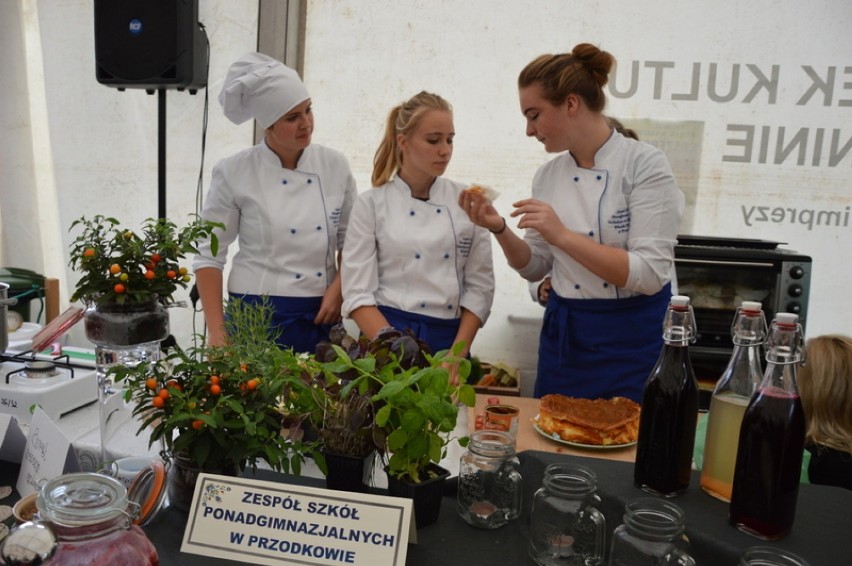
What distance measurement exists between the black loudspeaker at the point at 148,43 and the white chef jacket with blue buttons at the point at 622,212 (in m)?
1.65

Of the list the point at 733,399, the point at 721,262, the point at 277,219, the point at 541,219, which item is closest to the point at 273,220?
the point at 277,219

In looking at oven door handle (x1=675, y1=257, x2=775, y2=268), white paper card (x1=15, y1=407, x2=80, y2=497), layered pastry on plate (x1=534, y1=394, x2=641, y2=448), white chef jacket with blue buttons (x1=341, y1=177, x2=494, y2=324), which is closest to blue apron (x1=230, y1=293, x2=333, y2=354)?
white chef jacket with blue buttons (x1=341, y1=177, x2=494, y2=324)

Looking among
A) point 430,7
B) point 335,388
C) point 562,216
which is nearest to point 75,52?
point 430,7

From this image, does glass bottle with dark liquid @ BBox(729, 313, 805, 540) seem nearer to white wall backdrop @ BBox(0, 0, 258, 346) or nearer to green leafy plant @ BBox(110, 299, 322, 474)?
green leafy plant @ BBox(110, 299, 322, 474)

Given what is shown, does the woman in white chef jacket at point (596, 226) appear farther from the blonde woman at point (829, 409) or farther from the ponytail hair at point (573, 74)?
the blonde woman at point (829, 409)

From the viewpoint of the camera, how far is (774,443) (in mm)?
758

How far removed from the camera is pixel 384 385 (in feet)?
2.68

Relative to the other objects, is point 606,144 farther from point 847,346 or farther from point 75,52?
point 75,52

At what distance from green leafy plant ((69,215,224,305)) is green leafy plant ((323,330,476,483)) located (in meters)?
0.36

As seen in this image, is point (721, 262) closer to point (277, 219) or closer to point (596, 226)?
point (596, 226)

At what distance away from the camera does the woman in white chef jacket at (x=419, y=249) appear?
196cm

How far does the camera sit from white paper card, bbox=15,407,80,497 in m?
0.93

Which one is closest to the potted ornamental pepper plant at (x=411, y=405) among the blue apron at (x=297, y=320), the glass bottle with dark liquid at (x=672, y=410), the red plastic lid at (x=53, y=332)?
the glass bottle with dark liquid at (x=672, y=410)

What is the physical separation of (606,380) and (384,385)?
3.94ft
